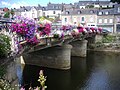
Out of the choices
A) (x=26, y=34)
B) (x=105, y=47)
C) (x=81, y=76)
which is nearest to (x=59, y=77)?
(x=81, y=76)

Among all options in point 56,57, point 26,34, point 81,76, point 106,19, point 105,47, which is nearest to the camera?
point 26,34

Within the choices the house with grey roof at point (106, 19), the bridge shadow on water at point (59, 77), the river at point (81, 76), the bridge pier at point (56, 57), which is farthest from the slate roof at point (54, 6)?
the bridge pier at point (56, 57)

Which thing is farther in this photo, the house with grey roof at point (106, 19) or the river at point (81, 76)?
the house with grey roof at point (106, 19)

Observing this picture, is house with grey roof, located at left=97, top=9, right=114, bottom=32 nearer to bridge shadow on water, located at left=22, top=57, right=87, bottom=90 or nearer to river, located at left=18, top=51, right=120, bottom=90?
river, located at left=18, top=51, right=120, bottom=90

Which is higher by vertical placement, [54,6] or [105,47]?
[54,6]

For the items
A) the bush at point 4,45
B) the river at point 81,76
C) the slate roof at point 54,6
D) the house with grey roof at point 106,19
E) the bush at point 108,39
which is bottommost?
the river at point 81,76

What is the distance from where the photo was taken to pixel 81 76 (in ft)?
111

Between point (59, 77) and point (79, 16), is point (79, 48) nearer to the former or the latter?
point (59, 77)

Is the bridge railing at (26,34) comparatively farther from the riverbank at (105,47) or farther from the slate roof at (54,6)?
the slate roof at (54,6)

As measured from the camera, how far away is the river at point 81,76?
28.2 meters

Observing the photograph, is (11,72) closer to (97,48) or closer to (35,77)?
(35,77)

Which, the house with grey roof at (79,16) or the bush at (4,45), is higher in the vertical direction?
the house with grey roof at (79,16)

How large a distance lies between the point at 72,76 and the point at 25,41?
1522cm

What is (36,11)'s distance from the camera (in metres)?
102
